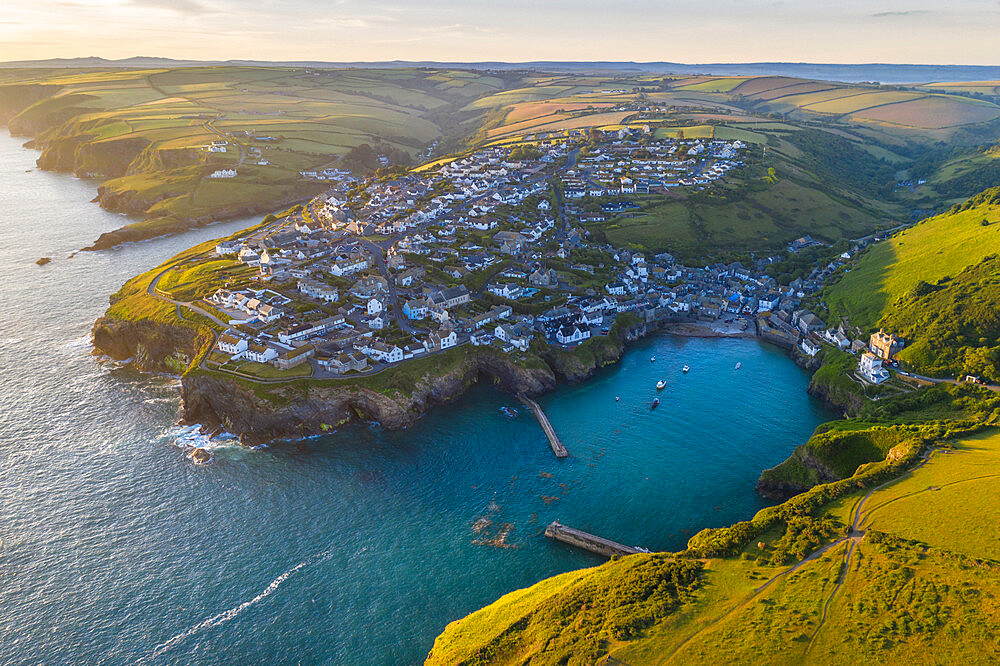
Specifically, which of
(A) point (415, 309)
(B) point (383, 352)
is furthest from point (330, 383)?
(A) point (415, 309)

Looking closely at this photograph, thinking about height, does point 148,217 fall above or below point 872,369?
above

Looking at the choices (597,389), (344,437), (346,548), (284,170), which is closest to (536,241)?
(597,389)

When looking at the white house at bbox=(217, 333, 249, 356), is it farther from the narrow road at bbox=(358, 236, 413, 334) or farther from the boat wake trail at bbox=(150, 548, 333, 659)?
the boat wake trail at bbox=(150, 548, 333, 659)

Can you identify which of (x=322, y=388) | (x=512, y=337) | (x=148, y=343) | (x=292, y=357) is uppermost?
(x=512, y=337)

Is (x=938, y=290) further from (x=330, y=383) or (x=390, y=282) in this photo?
(x=330, y=383)

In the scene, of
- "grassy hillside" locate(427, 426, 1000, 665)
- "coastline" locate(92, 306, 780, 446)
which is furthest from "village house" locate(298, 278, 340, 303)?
"grassy hillside" locate(427, 426, 1000, 665)

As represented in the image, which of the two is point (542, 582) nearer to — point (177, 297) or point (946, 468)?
point (946, 468)
